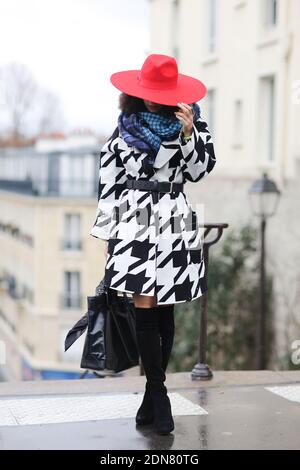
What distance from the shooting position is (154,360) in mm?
3818

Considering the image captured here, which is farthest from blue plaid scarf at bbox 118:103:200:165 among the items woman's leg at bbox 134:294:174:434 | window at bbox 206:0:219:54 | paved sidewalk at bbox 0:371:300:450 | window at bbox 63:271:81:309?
window at bbox 63:271:81:309

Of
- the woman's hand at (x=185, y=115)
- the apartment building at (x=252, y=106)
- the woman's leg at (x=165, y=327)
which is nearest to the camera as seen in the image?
the woman's hand at (x=185, y=115)

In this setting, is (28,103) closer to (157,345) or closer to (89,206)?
(89,206)

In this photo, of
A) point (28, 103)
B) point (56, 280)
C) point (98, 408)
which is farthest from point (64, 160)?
point (98, 408)

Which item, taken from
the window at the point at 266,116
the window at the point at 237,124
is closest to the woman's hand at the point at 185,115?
the window at the point at 266,116

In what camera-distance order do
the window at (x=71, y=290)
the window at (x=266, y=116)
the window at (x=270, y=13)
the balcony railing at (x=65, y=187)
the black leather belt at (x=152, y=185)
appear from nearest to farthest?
the black leather belt at (x=152, y=185), the window at (x=270, y=13), the window at (x=266, y=116), the window at (x=71, y=290), the balcony railing at (x=65, y=187)

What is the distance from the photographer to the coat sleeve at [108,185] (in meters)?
3.89

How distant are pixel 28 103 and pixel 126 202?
134 feet

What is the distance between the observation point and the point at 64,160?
115ft

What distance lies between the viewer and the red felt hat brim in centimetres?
369

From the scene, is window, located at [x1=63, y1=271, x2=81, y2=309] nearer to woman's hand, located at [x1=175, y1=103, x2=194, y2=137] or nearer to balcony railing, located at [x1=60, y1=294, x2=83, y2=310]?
balcony railing, located at [x1=60, y1=294, x2=83, y2=310]

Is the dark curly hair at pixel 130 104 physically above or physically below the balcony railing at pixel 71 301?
above

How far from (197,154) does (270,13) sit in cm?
1321

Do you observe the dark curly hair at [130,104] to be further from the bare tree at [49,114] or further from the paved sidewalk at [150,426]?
the bare tree at [49,114]
